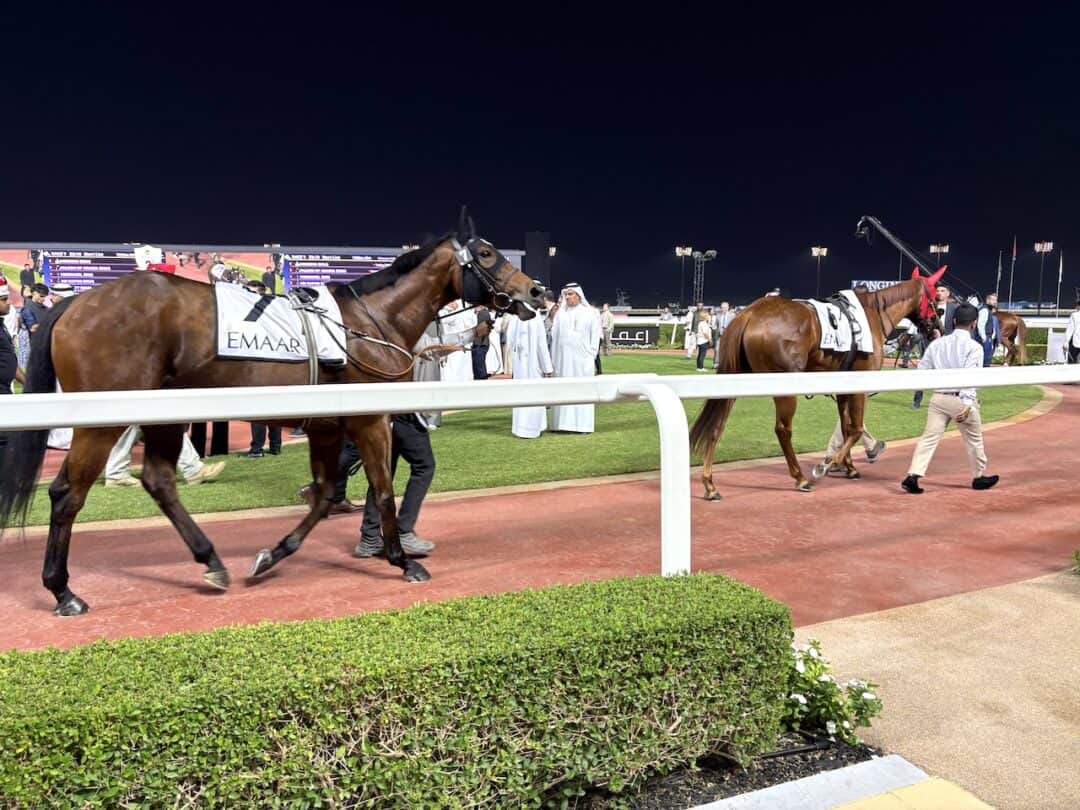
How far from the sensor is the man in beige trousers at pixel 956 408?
22.1 ft

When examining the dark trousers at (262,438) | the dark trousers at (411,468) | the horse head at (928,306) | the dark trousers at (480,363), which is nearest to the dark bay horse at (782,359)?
the horse head at (928,306)

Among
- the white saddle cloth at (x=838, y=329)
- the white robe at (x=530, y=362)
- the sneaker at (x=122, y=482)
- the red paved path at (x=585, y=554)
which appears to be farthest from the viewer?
the white robe at (x=530, y=362)

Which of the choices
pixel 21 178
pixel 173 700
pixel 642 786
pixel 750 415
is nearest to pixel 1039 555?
pixel 642 786

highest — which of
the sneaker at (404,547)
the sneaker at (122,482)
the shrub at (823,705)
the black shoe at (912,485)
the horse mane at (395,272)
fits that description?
the horse mane at (395,272)

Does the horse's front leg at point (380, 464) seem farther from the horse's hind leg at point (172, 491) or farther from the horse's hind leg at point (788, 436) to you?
the horse's hind leg at point (788, 436)

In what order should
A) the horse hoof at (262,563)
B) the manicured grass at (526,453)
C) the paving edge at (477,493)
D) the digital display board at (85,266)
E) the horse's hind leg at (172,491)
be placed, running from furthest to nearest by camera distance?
the digital display board at (85,266) → the manicured grass at (526,453) → the paving edge at (477,493) → the horse hoof at (262,563) → the horse's hind leg at (172,491)

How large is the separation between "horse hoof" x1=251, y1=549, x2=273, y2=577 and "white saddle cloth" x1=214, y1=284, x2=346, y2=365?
1.04 meters

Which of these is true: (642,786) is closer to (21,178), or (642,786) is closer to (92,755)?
(92,755)

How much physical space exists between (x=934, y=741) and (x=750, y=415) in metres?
9.80

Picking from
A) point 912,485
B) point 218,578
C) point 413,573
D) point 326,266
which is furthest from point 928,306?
point 326,266

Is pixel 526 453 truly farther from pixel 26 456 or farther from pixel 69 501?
pixel 26 456

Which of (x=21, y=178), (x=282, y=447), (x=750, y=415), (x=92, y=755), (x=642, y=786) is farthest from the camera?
(x=21, y=178)

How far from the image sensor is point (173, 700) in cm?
160

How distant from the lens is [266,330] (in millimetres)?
4164
